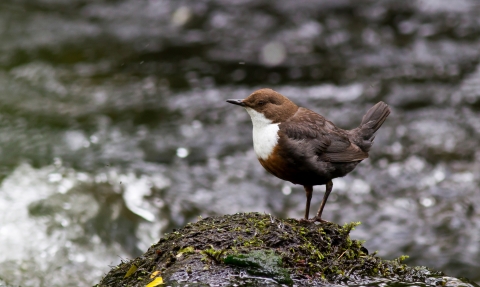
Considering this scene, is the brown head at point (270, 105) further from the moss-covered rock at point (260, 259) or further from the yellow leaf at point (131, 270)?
the yellow leaf at point (131, 270)

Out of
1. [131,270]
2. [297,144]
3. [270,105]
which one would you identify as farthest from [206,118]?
[131,270]

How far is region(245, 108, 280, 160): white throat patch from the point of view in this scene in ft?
14.5

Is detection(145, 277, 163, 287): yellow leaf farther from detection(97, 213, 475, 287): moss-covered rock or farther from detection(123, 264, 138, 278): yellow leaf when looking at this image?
detection(123, 264, 138, 278): yellow leaf

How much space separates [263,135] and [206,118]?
468 centimetres

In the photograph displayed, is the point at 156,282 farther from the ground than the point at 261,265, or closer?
closer

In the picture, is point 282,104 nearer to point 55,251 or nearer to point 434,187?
point 55,251

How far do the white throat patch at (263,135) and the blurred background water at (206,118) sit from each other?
2.56 metres

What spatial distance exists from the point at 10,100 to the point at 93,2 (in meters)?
→ 3.96

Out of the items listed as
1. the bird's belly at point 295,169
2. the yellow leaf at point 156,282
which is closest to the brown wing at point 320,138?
the bird's belly at point 295,169

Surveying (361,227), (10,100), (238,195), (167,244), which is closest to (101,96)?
(10,100)

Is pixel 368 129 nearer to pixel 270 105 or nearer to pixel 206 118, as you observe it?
pixel 270 105

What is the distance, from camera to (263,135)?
451cm

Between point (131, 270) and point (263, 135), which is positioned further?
point (263, 135)

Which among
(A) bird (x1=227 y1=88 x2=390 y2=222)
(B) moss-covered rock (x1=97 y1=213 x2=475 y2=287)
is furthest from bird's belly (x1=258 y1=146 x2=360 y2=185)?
(B) moss-covered rock (x1=97 y1=213 x2=475 y2=287)
